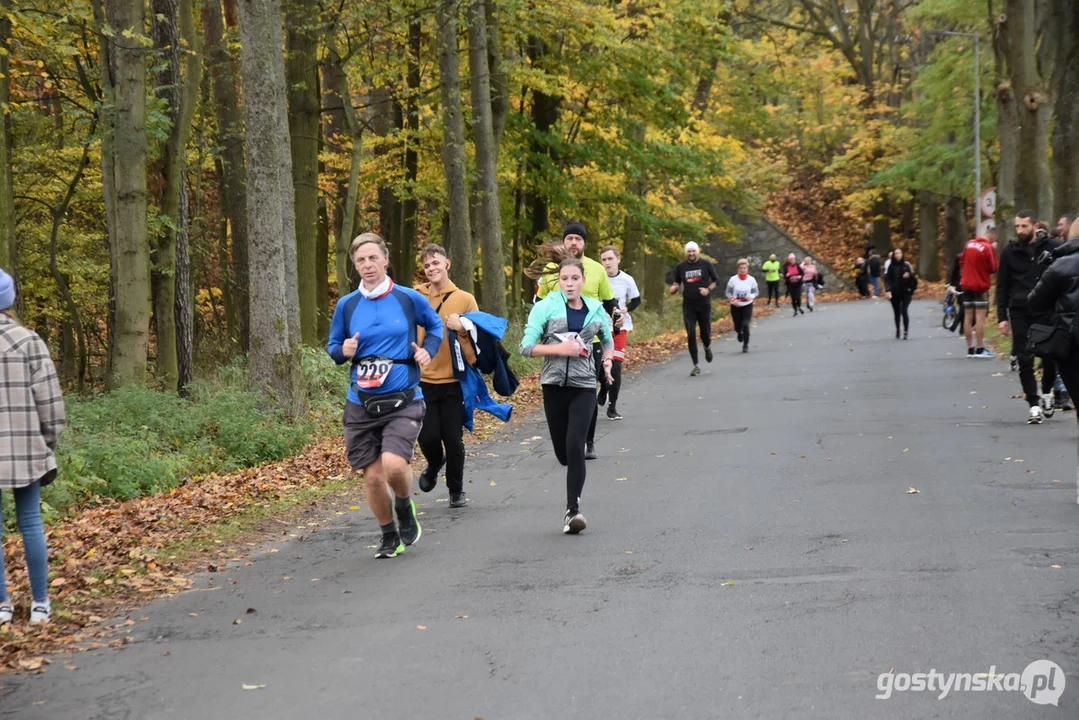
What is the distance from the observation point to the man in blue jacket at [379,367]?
313 inches

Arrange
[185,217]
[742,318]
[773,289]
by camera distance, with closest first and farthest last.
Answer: [185,217], [742,318], [773,289]

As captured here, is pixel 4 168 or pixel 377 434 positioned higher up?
pixel 4 168

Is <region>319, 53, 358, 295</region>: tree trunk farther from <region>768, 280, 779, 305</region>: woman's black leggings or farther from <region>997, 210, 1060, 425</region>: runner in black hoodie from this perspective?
<region>768, 280, 779, 305</region>: woman's black leggings

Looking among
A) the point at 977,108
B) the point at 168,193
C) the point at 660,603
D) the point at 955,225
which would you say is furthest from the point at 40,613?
the point at 955,225

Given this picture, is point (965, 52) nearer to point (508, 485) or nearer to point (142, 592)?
point (508, 485)

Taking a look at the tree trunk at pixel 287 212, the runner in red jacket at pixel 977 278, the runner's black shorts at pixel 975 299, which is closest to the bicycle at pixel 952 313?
the runner in red jacket at pixel 977 278

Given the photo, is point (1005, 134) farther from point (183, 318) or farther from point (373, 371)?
point (373, 371)

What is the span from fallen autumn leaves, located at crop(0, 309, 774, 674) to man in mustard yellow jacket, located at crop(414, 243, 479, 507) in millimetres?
1174

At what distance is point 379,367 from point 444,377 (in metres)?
1.84

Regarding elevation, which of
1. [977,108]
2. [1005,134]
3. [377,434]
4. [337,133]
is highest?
[977,108]

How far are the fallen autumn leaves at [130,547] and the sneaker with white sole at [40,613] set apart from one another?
0.16ft

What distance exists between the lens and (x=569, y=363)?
29.4 feet

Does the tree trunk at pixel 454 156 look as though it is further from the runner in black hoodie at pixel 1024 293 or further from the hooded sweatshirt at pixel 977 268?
the runner in black hoodie at pixel 1024 293

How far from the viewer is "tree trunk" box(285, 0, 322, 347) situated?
1966 centimetres
